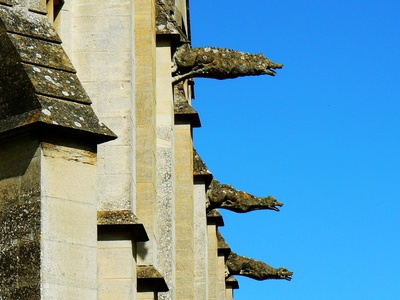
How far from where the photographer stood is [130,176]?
1875cm

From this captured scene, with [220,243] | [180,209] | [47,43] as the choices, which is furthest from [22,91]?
[220,243]

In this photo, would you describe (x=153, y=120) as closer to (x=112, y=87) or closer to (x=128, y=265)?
(x=112, y=87)

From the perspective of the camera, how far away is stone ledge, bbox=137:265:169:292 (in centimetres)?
1969

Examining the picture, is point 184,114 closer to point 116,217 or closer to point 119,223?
point 116,217

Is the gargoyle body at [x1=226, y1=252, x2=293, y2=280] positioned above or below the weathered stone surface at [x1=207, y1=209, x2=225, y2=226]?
below

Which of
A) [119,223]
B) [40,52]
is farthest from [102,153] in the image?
[40,52]

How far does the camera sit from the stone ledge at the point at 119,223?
18.1 metres

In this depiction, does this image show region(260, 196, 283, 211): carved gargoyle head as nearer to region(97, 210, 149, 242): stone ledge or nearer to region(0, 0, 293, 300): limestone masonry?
region(0, 0, 293, 300): limestone masonry

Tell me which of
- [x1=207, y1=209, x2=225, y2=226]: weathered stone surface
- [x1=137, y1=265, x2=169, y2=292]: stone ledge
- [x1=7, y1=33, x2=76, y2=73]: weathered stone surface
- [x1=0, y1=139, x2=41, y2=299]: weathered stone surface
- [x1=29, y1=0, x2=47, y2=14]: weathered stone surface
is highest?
[x1=207, y1=209, x2=225, y2=226]: weathered stone surface

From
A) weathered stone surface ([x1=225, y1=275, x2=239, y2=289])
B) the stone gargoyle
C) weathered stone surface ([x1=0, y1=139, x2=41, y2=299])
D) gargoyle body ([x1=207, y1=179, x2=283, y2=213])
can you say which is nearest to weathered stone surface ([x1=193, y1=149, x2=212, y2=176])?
gargoyle body ([x1=207, y1=179, x2=283, y2=213])

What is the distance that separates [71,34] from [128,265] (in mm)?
3373

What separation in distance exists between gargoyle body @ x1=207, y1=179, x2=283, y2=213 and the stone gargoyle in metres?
6.90

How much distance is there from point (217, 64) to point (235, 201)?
1112cm

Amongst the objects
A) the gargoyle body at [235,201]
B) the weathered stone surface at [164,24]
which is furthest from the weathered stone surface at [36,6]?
the gargoyle body at [235,201]
